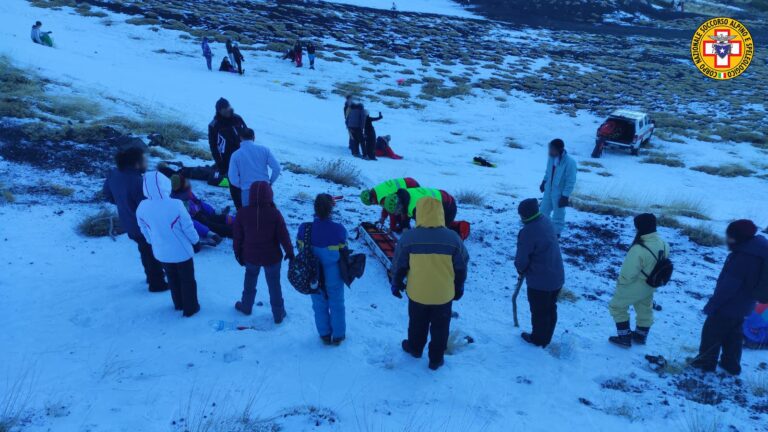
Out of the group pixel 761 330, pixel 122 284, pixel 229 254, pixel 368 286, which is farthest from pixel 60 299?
pixel 761 330

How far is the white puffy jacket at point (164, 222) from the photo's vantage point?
4504 mm

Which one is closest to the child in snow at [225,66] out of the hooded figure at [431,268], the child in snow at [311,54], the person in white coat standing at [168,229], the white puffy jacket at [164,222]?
the child in snow at [311,54]

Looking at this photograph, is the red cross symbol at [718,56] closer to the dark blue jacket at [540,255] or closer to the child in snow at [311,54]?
the child in snow at [311,54]

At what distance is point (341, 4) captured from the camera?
163ft

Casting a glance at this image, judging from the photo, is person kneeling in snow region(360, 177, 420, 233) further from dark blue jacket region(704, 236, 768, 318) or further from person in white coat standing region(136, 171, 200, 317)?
dark blue jacket region(704, 236, 768, 318)

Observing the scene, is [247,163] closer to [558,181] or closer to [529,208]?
[529,208]

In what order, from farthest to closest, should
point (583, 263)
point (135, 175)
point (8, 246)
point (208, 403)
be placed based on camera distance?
point (583, 263)
point (8, 246)
point (135, 175)
point (208, 403)

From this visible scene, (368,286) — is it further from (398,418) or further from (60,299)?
(60,299)

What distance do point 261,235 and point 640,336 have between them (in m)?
4.16

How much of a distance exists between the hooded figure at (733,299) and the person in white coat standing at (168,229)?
16.2 feet

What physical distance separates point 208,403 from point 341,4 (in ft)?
167

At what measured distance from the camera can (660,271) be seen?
495cm

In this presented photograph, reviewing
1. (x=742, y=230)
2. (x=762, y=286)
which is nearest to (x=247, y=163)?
(x=742, y=230)

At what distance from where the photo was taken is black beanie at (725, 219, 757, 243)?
437 centimetres
